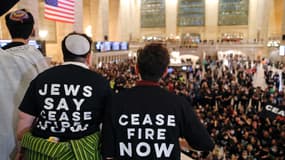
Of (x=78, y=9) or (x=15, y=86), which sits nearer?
(x=15, y=86)

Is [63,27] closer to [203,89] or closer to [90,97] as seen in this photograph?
[203,89]

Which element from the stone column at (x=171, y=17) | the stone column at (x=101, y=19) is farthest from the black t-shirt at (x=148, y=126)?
the stone column at (x=171, y=17)

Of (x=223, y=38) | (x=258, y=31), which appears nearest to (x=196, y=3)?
(x=223, y=38)

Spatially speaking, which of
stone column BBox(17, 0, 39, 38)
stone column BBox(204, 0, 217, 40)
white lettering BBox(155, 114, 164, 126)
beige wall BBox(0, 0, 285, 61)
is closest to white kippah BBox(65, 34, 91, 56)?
white lettering BBox(155, 114, 164, 126)

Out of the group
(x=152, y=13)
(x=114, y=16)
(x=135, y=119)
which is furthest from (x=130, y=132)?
(x=152, y=13)

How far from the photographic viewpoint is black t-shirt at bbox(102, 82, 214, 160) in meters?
1.76

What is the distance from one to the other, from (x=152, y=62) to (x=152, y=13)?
4814 centimetres

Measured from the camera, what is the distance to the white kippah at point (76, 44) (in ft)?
6.18

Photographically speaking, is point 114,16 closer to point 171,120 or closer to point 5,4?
point 5,4

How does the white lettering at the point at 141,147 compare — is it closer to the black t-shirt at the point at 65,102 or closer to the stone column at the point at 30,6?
the black t-shirt at the point at 65,102

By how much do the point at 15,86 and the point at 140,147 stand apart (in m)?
0.89

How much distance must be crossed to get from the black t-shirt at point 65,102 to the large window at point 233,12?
46846 millimetres

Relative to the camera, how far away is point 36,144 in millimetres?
1770

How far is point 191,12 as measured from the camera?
47.8 m
